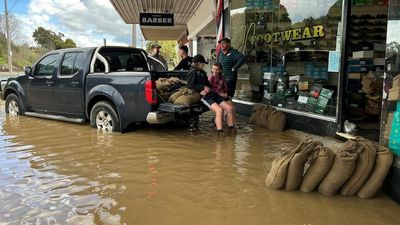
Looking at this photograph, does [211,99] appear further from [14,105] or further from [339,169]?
[14,105]

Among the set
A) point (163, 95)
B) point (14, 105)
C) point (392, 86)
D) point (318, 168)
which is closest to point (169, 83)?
point (163, 95)

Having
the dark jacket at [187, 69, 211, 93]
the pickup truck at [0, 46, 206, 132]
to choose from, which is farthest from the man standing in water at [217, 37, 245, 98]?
the dark jacket at [187, 69, 211, 93]

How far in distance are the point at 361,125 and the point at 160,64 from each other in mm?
4959

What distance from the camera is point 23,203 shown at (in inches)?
164

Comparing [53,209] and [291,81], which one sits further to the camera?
[291,81]

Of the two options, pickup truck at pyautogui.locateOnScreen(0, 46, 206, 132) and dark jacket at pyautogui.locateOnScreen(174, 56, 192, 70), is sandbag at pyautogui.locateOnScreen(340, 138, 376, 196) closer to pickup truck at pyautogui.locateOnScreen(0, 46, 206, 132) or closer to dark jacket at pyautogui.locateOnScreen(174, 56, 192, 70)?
pickup truck at pyautogui.locateOnScreen(0, 46, 206, 132)

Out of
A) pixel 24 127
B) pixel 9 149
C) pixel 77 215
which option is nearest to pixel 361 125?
pixel 77 215

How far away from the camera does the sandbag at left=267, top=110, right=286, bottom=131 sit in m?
8.10

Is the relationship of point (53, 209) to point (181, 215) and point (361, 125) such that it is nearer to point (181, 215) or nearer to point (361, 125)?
point (181, 215)

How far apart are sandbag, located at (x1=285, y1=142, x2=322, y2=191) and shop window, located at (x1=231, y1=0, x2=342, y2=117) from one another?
9.63ft

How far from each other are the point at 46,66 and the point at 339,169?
6.92 metres

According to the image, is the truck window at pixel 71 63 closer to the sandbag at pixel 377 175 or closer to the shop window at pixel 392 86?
the shop window at pixel 392 86

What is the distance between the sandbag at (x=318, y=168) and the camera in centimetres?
428

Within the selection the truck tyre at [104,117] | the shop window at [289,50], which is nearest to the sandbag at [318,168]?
the shop window at [289,50]
